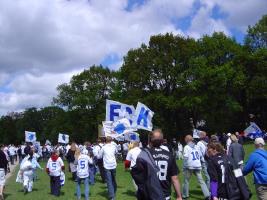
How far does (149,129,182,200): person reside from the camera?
27.1 feet

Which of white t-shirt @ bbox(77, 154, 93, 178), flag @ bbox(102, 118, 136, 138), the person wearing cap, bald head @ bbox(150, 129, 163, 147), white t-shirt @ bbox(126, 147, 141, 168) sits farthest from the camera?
flag @ bbox(102, 118, 136, 138)

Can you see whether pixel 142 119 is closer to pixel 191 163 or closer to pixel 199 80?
pixel 191 163

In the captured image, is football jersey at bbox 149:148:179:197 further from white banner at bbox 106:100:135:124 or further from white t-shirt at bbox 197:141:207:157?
white banner at bbox 106:100:135:124

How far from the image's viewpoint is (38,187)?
23.8 meters

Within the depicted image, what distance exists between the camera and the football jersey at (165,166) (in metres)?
8.37

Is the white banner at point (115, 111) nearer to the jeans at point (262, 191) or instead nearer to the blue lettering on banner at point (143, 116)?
the blue lettering on banner at point (143, 116)

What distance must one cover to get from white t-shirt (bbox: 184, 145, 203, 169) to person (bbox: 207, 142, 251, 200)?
19.8 feet

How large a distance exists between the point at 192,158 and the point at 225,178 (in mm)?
6428

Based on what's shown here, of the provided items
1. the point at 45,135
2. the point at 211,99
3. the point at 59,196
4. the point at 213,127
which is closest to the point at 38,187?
the point at 59,196

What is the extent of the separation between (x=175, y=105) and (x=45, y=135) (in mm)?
72951

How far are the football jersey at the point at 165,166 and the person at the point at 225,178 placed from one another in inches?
43.3

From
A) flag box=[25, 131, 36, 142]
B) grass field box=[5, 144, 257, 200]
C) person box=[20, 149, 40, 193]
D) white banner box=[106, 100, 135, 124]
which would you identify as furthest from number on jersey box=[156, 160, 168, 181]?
flag box=[25, 131, 36, 142]

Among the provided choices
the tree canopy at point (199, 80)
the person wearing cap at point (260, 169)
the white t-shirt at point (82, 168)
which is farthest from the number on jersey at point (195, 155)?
the tree canopy at point (199, 80)

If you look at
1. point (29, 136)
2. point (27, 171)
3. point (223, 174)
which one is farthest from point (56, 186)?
point (29, 136)
